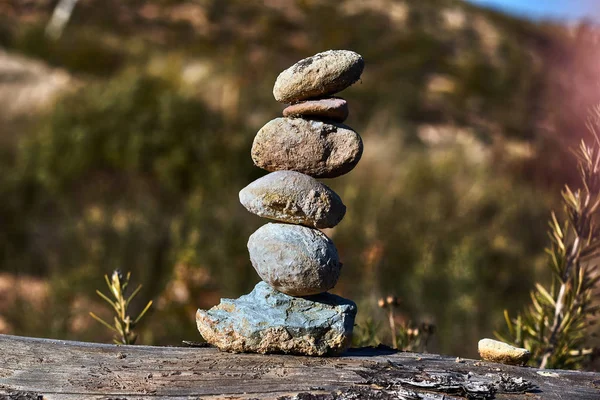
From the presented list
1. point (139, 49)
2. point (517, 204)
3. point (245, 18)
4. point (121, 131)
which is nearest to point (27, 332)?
point (121, 131)

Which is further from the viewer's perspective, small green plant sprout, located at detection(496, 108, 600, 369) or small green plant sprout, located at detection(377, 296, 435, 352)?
small green plant sprout, located at detection(377, 296, 435, 352)

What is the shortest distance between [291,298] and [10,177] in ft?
23.8

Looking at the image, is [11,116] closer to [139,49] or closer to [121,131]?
[121,131]

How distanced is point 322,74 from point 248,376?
3.69 ft

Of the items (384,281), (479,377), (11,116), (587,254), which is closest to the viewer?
(479,377)

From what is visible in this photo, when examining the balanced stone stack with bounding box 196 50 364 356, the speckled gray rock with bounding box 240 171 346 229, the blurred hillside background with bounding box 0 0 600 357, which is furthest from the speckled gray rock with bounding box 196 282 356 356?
the blurred hillside background with bounding box 0 0 600 357

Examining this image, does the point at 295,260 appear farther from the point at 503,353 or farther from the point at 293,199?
the point at 503,353

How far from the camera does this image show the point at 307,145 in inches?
98.0

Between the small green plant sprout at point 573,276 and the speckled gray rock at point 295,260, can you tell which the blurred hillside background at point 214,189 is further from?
the speckled gray rock at point 295,260

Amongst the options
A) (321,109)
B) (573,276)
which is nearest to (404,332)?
(573,276)

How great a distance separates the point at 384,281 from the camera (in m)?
7.05

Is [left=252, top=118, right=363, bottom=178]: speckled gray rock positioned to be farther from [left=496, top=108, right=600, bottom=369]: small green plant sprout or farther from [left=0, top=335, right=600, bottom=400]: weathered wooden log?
[left=496, top=108, right=600, bottom=369]: small green plant sprout

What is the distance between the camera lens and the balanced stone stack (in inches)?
92.3

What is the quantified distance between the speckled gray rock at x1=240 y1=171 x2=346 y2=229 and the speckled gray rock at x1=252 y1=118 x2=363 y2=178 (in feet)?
0.24
